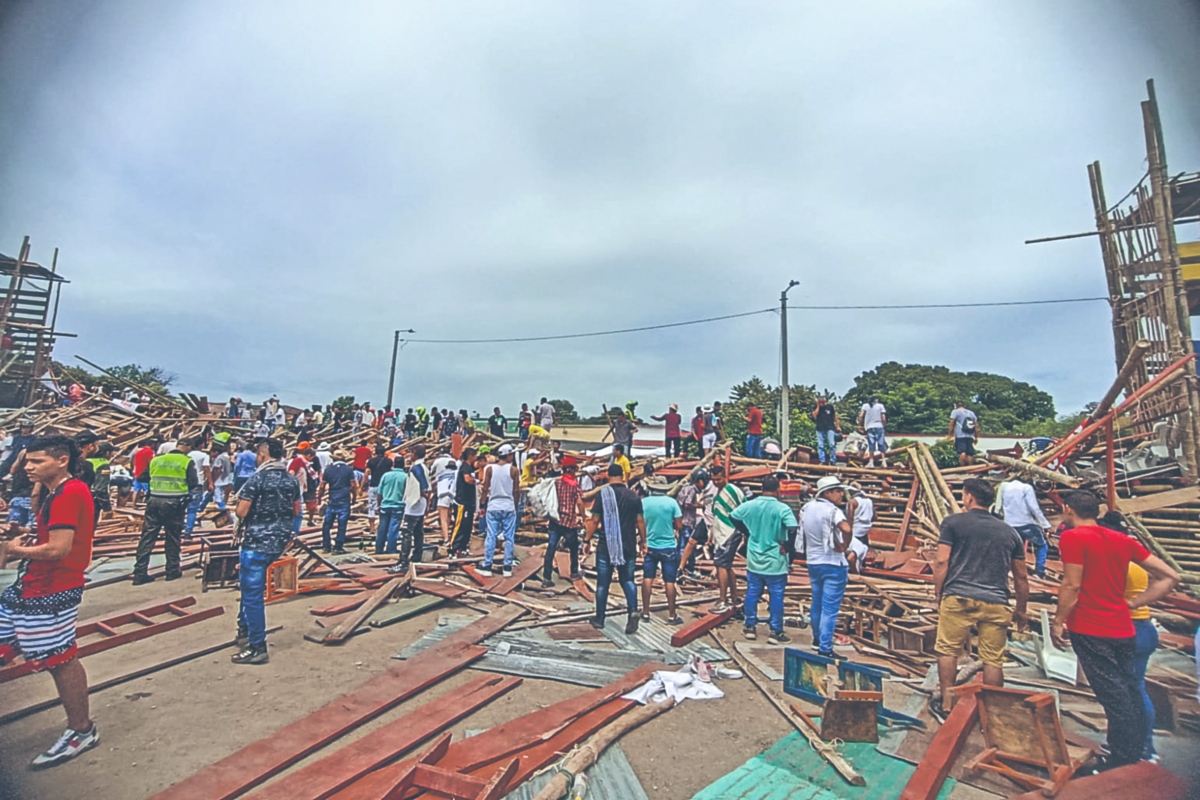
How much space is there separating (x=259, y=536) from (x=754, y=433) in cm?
1347

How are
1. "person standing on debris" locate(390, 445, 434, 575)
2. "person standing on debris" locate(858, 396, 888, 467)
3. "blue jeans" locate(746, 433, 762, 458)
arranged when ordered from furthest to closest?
"blue jeans" locate(746, 433, 762, 458) → "person standing on debris" locate(858, 396, 888, 467) → "person standing on debris" locate(390, 445, 434, 575)

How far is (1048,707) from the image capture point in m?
3.94

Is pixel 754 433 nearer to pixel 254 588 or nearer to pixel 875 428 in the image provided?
pixel 875 428

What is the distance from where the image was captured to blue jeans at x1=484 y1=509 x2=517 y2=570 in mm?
9344

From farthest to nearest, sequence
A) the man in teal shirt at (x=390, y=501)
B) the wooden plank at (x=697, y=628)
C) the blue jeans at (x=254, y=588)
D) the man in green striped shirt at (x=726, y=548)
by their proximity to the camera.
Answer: the man in teal shirt at (x=390, y=501) < the man in green striped shirt at (x=726, y=548) < the wooden plank at (x=697, y=628) < the blue jeans at (x=254, y=588)

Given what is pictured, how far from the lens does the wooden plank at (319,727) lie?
3.57m

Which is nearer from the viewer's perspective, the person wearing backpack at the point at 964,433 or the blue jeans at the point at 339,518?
the blue jeans at the point at 339,518

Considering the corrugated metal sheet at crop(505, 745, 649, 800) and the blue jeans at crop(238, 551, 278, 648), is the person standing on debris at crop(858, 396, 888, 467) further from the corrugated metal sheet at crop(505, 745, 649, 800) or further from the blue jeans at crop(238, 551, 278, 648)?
the blue jeans at crop(238, 551, 278, 648)

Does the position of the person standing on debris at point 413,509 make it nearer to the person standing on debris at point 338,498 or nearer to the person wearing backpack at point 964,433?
the person standing on debris at point 338,498

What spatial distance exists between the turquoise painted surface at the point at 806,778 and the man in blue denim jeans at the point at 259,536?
4.53 metres

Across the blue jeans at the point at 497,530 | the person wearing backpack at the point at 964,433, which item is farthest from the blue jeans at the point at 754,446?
the blue jeans at the point at 497,530

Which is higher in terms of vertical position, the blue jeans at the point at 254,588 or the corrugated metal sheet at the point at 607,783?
the blue jeans at the point at 254,588

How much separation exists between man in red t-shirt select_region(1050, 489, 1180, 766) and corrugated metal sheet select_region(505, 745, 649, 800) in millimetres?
3345

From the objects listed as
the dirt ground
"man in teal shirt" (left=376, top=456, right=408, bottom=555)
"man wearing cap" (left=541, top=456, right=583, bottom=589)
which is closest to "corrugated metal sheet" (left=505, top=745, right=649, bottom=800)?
the dirt ground
